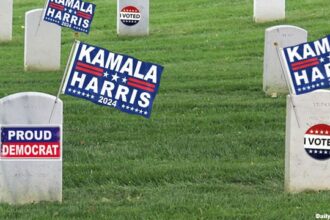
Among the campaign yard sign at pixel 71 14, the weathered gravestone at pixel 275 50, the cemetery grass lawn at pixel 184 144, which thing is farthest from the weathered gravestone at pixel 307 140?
the campaign yard sign at pixel 71 14

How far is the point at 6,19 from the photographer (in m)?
21.6

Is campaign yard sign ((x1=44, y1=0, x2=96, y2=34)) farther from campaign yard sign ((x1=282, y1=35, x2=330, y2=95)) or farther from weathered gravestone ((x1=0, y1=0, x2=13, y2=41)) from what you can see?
campaign yard sign ((x1=282, y1=35, x2=330, y2=95))

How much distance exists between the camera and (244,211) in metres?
8.64

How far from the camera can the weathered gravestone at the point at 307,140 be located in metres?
9.41

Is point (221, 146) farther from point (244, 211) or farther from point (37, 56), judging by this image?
point (37, 56)

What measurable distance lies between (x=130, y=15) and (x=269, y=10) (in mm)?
2992

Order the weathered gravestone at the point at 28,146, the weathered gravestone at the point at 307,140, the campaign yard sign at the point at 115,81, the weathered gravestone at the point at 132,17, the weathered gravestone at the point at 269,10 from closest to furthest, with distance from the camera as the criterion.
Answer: the weathered gravestone at the point at 28,146, the campaign yard sign at the point at 115,81, the weathered gravestone at the point at 307,140, the weathered gravestone at the point at 132,17, the weathered gravestone at the point at 269,10

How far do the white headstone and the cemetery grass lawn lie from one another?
301 millimetres

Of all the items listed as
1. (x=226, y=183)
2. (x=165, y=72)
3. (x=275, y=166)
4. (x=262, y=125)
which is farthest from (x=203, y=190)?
(x=165, y=72)

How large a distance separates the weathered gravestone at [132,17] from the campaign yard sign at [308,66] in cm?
1194

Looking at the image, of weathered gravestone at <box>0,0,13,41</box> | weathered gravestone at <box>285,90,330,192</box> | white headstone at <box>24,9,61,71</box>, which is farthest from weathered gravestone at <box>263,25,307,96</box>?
weathered gravestone at <box>0,0,13,41</box>

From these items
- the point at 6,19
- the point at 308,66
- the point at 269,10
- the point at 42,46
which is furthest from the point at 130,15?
the point at 308,66

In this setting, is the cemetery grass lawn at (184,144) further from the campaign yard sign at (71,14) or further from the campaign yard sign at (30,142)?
the campaign yard sign at (71,14)

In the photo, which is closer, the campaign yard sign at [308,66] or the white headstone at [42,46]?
A: the campaign yard sign at [308,66]
